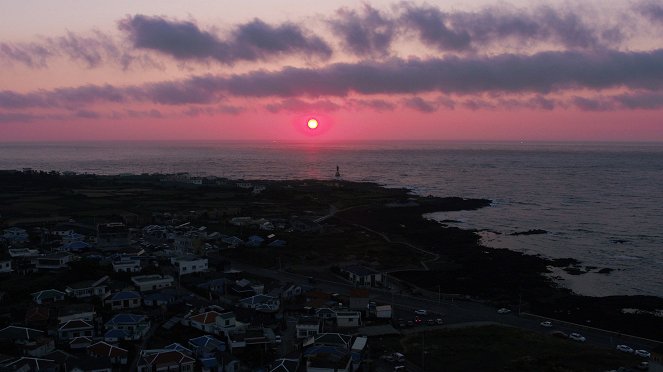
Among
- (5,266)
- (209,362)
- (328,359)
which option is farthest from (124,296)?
(328,359)

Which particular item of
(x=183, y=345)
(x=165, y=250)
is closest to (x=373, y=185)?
(x=165, y=250)

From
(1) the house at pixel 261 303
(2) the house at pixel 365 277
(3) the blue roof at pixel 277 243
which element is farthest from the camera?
(3) the blue roof at pixel 277 243

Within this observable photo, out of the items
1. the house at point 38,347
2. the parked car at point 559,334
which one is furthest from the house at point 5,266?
the parked car at point 559,334

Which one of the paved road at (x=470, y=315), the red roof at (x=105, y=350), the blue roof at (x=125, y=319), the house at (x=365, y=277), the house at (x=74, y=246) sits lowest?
the paved road at (x=470, y=315)

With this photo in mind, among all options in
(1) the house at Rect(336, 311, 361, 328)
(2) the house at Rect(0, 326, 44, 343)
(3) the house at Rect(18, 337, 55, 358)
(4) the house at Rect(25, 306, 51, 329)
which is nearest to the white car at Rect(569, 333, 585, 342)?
(1) the house at Rect(336, 311, 361, 328)

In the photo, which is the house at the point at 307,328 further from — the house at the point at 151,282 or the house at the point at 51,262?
A: the house at the point at 51,262

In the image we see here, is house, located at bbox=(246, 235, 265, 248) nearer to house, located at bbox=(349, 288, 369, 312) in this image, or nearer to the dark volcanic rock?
house, located at bbox=(349, 288, 369, 312)

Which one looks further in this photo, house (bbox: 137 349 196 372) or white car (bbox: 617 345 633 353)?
white car (bbox: 617 345 633 353)
